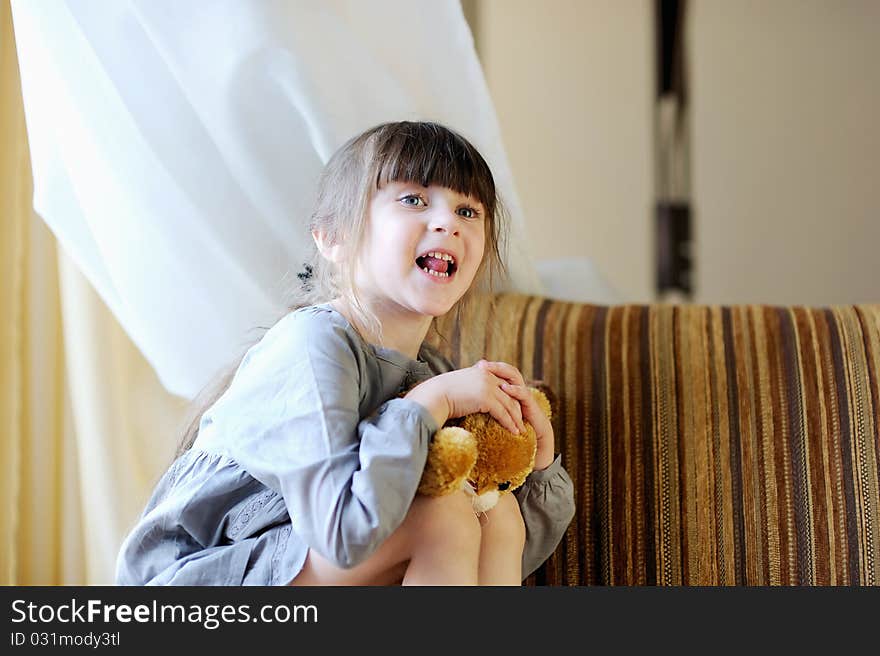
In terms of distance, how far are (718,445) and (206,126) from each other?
649 millimetres

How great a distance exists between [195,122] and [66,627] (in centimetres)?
55

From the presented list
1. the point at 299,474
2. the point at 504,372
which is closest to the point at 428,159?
the point at 504,372

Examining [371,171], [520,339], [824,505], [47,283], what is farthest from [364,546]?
[47,283]

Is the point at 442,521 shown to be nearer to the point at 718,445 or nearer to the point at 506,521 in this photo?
the point at 506,521

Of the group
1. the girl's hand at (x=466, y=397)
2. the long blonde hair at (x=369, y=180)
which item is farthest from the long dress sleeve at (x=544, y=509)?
the long blonde hair at (x=369, y=180)

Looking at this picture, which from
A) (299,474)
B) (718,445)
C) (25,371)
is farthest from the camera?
(25,371)

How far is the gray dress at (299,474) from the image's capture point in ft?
2.30

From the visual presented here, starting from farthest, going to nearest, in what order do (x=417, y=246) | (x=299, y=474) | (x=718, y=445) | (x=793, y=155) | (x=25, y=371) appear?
(x=793, y=155) < (x=25, y=371) < (x=718, y=445) < (x=417, y=246) < (x=299, y=474)

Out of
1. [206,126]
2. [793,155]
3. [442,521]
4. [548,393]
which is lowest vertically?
[442,521]

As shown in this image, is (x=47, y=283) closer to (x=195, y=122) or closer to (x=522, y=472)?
(x=195, y=122)

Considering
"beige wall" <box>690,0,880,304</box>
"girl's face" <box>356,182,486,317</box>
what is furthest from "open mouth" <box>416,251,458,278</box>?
"beige wall" <box>690,0,880,304</box>

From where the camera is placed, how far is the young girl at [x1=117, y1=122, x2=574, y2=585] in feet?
2.35

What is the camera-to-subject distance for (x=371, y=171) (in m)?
0.84

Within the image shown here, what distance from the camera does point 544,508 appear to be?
894mm
